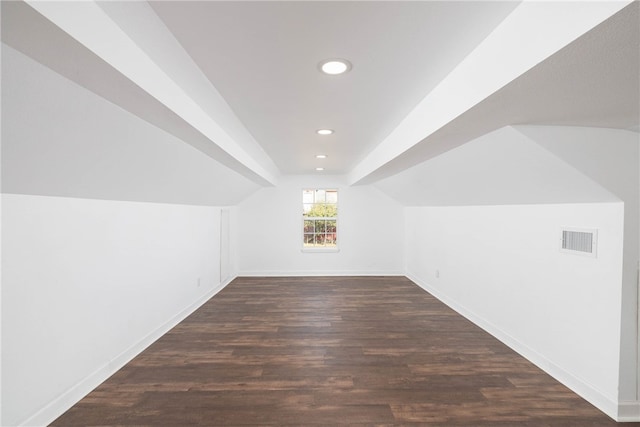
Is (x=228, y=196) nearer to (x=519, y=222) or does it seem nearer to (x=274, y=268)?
(x=274, y=268)

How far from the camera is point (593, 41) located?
37.3 inches

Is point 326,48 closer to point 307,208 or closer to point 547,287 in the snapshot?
point 547,287

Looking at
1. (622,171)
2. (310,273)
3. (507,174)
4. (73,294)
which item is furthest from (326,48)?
(310,273)

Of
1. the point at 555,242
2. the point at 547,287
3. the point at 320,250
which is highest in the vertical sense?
the point at 555,242

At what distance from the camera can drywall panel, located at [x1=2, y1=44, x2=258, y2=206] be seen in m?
1.25

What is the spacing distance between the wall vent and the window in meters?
4.67

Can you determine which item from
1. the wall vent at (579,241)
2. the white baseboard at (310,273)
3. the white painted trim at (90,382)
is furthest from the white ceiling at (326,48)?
the white baseboard at (310,273)

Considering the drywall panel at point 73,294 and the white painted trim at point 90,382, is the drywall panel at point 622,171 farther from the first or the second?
the white painted trim at point 90,382

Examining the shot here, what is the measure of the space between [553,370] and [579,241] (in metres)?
1.19

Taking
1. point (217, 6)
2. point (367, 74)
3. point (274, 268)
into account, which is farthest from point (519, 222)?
point (274, 268)

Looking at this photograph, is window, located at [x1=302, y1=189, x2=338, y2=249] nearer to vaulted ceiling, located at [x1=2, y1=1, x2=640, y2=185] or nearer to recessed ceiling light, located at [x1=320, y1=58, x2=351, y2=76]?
vaulted ceiling, located at [x1=2, y1=1, x2=640, y2=185]

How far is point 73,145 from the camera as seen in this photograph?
169 cm

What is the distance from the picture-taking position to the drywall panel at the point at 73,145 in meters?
1.25

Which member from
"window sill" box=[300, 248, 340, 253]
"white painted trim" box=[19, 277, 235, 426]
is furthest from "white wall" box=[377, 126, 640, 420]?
"white painted trim" box=[19, 277, 235, 426]
